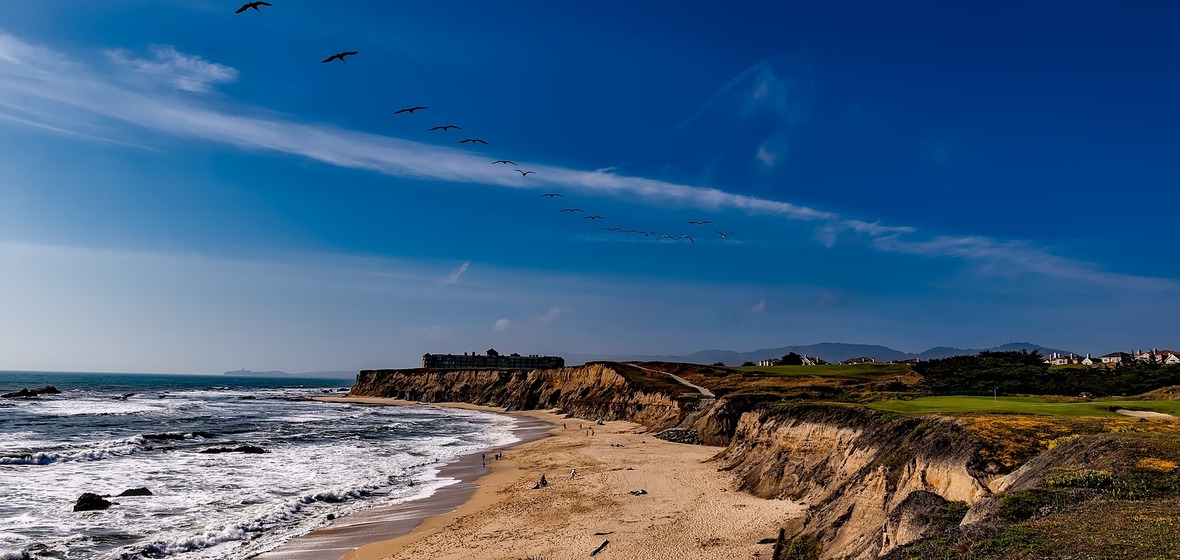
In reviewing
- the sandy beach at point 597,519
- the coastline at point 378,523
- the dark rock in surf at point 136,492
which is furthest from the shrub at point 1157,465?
the dark rock in surf at point 136,492

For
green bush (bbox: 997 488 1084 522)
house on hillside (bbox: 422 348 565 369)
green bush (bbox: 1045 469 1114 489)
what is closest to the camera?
green bush (bbox: 997 488 1084 522)

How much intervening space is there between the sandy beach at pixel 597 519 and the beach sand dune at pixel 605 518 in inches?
1.3

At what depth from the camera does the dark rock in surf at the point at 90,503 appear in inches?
991

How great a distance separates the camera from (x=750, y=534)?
20.4 m

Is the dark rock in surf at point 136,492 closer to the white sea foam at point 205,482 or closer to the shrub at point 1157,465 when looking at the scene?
the white sea foam at point 205,482

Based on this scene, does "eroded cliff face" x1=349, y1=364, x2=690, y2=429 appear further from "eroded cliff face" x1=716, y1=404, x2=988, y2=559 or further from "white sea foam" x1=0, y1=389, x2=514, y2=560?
"eroded cliff face" x1=716, y1=404, x2=988, y2=559

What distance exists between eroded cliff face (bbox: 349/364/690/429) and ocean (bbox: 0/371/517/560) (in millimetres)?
14487

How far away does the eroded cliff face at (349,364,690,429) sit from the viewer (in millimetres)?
67750

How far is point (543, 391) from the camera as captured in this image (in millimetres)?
98500

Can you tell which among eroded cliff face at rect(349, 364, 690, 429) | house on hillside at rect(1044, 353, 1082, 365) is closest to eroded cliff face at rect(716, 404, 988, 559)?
eroded cliff face at rect(349, 364, 690, 429)

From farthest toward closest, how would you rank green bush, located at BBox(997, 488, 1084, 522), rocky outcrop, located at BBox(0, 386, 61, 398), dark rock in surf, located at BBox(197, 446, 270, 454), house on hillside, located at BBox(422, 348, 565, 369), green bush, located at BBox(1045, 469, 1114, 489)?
house on hillside, located at BBox(422, 348, 565, 369)
rocky outcrop, located at BBox(0, 386, 61, 398)
dark rock in surf, located at BBox(197, 446, 270, 454)
green bush, located at BBox(1045, 469, 1114, 489)
green bush, located at BBox(997, 488, 1084, 522)

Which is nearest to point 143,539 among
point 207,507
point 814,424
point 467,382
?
point 207,507

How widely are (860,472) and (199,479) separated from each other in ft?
101

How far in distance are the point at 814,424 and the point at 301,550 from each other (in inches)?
798
